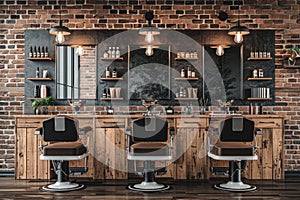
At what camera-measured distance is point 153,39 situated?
5.95 m

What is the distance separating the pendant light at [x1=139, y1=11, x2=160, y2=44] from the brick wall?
140 millimetres

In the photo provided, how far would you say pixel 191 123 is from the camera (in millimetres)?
5422

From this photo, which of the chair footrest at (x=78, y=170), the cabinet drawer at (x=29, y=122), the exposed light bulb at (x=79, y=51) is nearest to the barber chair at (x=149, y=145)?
the chair footrest at (x=78, y=170)

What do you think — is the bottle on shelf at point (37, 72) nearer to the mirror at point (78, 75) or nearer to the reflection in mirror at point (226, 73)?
the mirror at point (78, 75)

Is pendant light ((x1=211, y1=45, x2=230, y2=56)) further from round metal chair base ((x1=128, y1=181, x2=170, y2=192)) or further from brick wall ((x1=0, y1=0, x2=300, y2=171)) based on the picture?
round metal chair base ((x1=128, y1=181, x2=170, y2=192))

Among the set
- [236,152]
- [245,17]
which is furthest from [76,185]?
[245,17]

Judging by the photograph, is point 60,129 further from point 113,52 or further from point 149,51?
point 149,51

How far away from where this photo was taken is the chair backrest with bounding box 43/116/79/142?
4562mm

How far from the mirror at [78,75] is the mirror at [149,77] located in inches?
24.1

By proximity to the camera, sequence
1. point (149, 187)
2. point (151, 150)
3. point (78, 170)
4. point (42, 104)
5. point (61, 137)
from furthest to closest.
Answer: point (42, 104) → point (78, 170) → point (149, 187) → point (61, 137) → point (151, 150)

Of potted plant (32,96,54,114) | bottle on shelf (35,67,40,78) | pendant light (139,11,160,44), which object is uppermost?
pendant light (139,11,160,44)

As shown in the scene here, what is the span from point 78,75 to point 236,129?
9.04ft

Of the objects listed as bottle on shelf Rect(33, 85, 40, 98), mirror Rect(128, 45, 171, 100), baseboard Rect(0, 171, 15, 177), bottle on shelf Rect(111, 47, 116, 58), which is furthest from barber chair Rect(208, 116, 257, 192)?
baseboard Rect(0, 171, 15, 177)

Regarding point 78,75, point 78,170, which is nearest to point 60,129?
point 78,170
